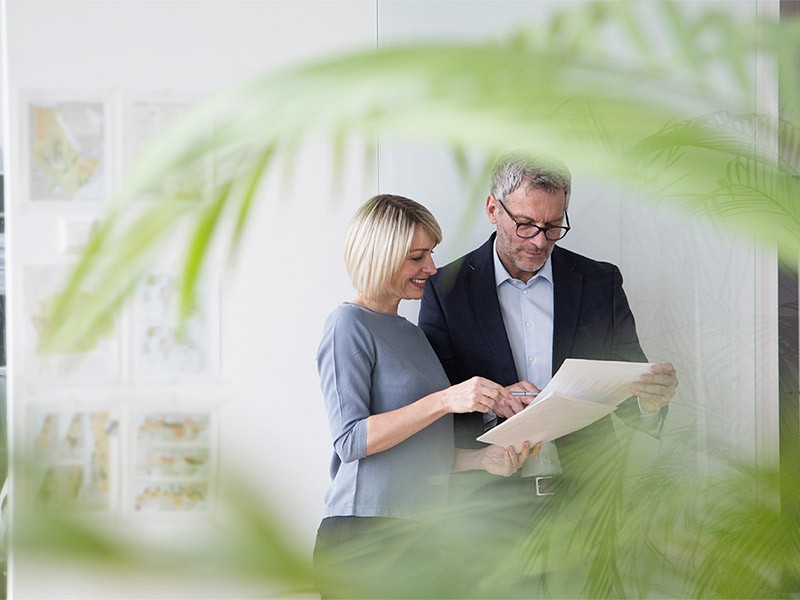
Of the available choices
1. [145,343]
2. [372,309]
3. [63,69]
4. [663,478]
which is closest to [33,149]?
[63,69]

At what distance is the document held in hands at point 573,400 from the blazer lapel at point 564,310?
1.53 feet

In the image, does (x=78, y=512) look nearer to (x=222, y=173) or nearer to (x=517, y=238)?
(x=222, y=173)

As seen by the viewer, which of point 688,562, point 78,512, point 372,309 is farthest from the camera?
point 372,309

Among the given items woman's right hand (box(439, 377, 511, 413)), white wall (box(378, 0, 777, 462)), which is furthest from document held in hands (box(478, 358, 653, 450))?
white wall (box(378, 0, 777, 462))

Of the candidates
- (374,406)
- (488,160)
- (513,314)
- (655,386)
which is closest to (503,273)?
(513,314)

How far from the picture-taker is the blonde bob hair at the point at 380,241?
229 cm

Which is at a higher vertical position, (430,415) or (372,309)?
(372,309)

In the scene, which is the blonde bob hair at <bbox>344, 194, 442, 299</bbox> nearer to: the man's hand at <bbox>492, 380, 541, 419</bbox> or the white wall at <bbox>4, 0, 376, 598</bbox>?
the man's hand at <bbox>492, 380, 541, 419</bbox>

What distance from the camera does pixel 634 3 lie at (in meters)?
0.28

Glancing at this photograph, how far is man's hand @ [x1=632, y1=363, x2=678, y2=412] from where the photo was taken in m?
1.88

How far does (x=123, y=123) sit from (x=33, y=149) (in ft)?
0.89

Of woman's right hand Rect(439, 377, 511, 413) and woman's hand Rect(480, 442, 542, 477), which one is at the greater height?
woman's right hand Rect(439, 377, 511, 413)

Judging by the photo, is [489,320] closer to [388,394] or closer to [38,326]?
[388,394]

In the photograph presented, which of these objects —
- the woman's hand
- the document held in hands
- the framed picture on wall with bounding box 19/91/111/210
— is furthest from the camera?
the framed picture on wall with bounding box 19/91/111/210
